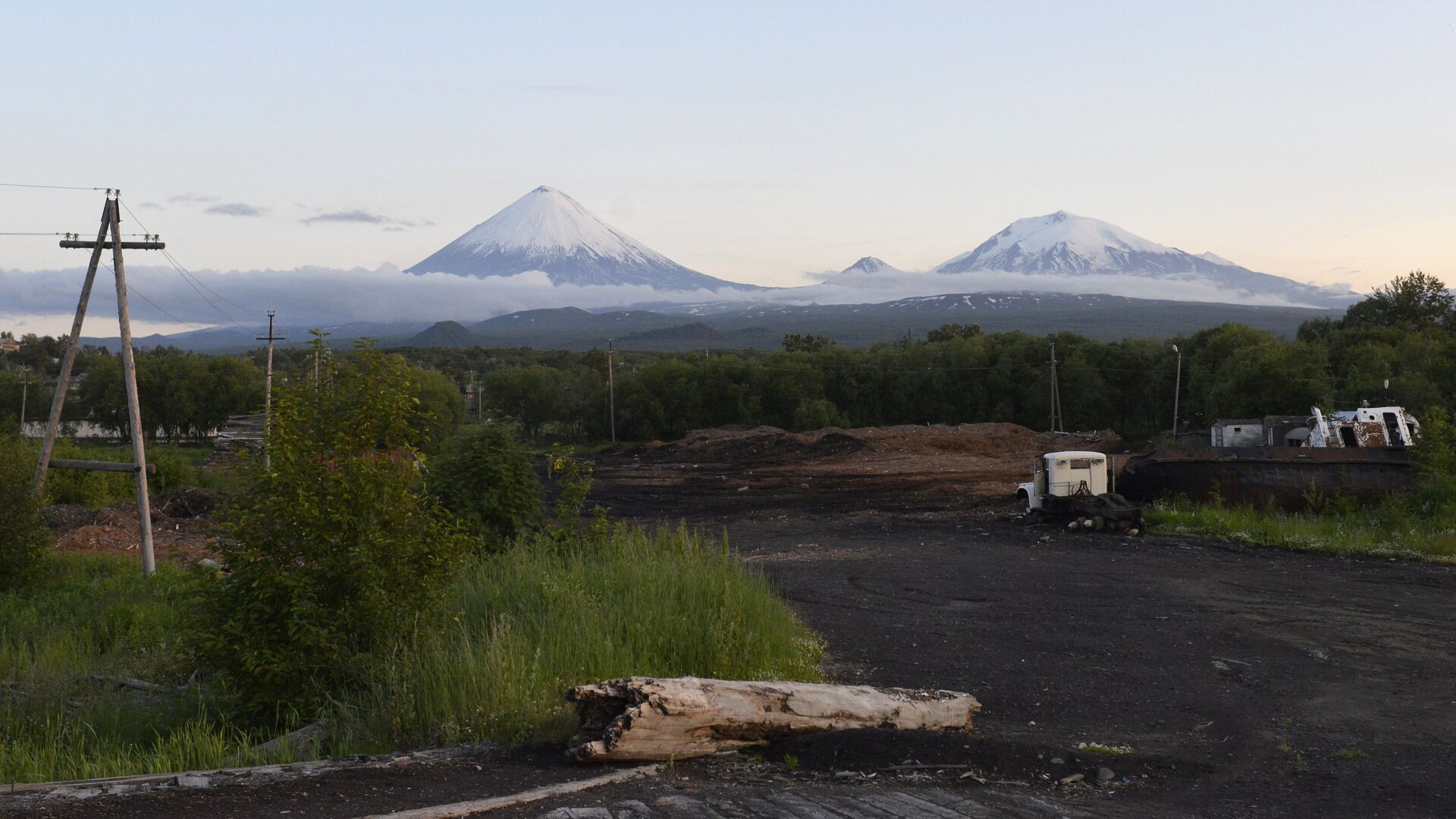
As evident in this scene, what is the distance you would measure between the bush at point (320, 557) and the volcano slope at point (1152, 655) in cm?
364

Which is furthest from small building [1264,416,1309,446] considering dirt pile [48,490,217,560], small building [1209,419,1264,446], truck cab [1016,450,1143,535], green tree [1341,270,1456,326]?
green tree [1341,270,1456,326]

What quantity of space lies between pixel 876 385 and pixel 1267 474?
49746 millimetres

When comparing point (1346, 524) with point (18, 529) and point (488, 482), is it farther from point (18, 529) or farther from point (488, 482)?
point (18, 529)

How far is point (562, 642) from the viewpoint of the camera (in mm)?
8523

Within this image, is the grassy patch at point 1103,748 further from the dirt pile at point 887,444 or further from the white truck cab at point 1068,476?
the dirt pile at point 887,444

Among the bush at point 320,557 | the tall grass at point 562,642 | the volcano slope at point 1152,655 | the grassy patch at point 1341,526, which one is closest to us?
the volcano slope at point 1152,655

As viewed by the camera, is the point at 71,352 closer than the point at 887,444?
Yes

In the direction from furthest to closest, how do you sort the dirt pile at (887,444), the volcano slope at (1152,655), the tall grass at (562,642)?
1. the dirt pile at (887,444)
2. the tall grass at (562,642)
3. the volcano slope at (1152,655)

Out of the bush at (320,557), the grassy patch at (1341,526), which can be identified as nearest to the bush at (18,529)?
the bush at (320,557)

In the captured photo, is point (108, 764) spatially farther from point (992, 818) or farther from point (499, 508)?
point (499, 508)

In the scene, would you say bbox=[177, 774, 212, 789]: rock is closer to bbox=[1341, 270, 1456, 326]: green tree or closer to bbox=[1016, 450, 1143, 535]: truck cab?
bbox=[1016, 450, 1143, 535]: truck cab

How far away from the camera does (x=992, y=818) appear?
5832 millimetres

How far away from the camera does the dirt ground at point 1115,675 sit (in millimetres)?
6574

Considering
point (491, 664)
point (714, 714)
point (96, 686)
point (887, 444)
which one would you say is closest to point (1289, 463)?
point (714, 714)
